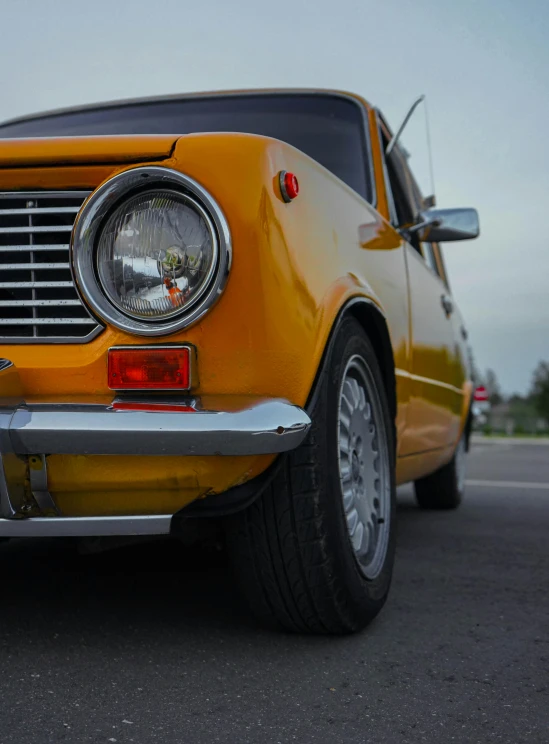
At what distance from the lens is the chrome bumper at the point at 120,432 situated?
6.36ft

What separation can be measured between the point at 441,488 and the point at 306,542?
3489 millimetres

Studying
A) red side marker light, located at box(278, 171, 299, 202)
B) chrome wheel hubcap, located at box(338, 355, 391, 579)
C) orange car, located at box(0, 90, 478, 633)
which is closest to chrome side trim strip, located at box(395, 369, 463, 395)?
chrome wheel hubcap, located at box(338, 355, 391, 579)

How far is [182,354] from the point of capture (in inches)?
80.1

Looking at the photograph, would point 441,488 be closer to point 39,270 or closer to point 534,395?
point 39,270

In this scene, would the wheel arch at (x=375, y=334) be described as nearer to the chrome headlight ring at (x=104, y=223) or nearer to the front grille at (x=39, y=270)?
the chrome headlight ring at (x=104, y=223)

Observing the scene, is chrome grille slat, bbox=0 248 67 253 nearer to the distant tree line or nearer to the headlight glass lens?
the headlight glass lens

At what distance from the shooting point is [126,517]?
2061 mm

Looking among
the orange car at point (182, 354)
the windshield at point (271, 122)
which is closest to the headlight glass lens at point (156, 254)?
the orange car at point (182, 354)

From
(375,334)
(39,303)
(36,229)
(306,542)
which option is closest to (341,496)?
(306,542)

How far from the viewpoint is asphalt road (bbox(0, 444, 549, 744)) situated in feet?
5.86

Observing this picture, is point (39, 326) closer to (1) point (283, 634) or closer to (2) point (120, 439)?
(2) point (120, 439)

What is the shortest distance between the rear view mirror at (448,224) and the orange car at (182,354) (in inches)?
53.4

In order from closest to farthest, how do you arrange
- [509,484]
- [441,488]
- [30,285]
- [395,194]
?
[30,285] < [395,194] < [441,488] < [509,484]

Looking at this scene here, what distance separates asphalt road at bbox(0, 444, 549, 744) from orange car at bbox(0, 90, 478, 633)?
0.19 m
